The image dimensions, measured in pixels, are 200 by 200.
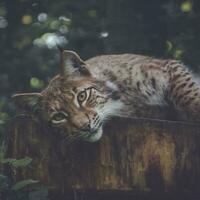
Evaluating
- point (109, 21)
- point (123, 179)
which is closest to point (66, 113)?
point (123, 179)

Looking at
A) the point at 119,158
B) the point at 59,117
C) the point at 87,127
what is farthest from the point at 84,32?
the point at 119,158

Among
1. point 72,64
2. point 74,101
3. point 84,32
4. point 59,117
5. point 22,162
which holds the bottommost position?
point 22,162

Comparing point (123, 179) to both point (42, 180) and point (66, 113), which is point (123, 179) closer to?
point (42, 180)

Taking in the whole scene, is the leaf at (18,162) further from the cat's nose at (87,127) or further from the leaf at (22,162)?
the cat's nose at (87,127)

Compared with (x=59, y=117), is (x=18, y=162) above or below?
below

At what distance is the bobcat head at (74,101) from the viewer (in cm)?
737

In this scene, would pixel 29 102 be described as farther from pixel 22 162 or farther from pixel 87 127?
pixel 22 162

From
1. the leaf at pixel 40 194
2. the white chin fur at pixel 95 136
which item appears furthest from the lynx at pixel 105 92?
the leaf at pixel 40 194

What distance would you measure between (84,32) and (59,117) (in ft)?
17.8

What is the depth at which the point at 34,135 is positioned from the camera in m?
6.77

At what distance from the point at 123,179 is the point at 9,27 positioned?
6967 millimetres

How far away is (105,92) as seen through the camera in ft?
26.6

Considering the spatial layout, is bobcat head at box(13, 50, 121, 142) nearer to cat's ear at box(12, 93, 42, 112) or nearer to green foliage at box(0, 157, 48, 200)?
cat's ear at box(12, 93, 42, 112)

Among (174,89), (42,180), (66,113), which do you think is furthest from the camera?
(174,89)
